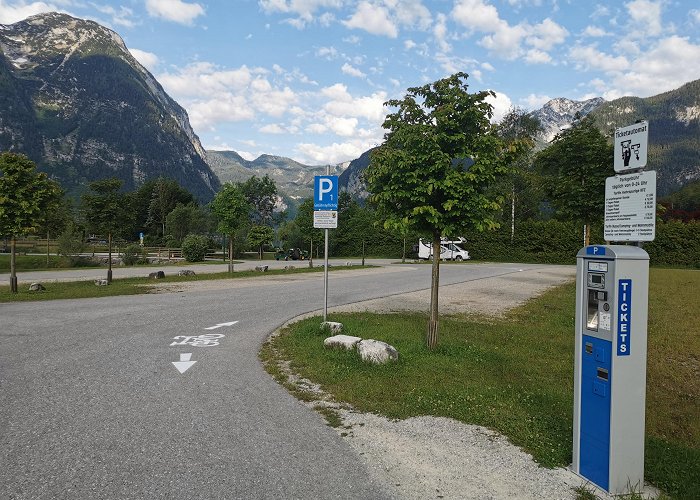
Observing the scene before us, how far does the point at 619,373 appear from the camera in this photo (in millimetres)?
3441

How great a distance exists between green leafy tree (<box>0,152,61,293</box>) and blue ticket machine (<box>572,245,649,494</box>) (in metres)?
17.7

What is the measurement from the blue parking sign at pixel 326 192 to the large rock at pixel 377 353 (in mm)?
3824

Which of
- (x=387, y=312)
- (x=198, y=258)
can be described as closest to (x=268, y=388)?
(x=387, y=312)

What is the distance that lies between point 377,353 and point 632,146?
448 centimetres

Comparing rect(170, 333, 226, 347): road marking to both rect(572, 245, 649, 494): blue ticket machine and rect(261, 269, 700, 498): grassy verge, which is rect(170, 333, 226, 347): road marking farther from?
rect(572, 245, 649, 494): blue ticket machine

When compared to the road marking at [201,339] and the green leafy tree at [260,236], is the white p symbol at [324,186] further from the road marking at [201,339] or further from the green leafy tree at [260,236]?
the green leafy tree at [260,236]

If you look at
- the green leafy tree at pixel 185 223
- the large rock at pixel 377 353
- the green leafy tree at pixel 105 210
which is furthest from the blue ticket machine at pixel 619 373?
the green leafy tree at pixel 185 223

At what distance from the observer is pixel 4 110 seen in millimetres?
168625

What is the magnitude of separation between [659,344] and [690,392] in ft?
9.62

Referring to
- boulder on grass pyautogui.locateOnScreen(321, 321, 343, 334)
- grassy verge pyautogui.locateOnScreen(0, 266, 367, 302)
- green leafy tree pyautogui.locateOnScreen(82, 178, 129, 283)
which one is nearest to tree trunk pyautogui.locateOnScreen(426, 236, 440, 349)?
boulder on grass pyautogui.locateOnScreen(321, 321, 343, 334)

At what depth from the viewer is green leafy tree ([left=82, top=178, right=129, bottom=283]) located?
19219mm

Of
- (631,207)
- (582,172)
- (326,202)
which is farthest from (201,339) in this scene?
(582,172)

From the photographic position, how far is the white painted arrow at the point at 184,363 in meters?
6.83

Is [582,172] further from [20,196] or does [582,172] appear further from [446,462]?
[20,196]
